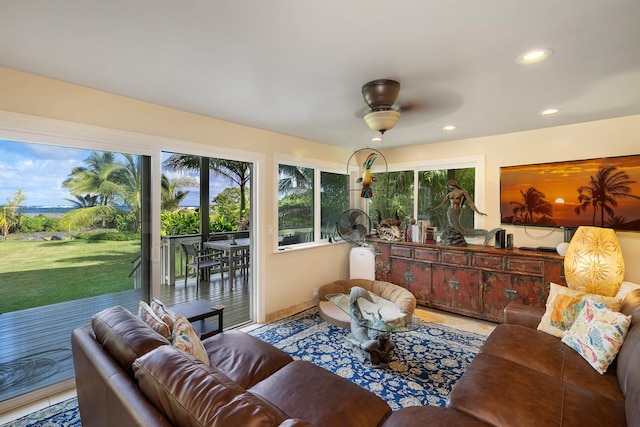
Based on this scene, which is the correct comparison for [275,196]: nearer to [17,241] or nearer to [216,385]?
[17,241]

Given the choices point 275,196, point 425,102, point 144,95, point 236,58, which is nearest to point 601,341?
point 425,102

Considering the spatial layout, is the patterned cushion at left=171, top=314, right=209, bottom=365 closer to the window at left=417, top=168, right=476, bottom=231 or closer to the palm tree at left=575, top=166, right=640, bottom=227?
the window at left=417, top=168, right=476, bottom=231

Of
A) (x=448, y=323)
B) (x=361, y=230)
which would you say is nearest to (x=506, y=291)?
(x=448, y=323)

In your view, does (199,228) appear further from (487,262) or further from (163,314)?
(487,262)

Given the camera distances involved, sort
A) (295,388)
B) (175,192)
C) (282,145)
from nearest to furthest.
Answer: (295,388) < (282,145) < (175,192)

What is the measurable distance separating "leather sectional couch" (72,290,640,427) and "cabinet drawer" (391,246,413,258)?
2101 mm

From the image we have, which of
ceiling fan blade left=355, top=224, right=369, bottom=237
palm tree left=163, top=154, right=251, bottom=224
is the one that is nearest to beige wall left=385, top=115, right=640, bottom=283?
ceiling fan blade left=355, top=224, right=369, bottom=237

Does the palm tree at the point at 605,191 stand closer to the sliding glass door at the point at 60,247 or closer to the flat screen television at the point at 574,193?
the flat screen television at the point at 574,193

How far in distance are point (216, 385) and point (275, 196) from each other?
2808mm

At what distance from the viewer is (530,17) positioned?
4.57 feet

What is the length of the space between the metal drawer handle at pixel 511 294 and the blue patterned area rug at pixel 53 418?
4.00 metres

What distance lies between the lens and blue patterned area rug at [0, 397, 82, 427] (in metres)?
1.86

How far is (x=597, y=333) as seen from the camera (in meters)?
1.80

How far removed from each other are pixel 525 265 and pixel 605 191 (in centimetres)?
108
